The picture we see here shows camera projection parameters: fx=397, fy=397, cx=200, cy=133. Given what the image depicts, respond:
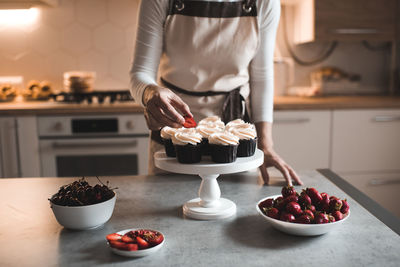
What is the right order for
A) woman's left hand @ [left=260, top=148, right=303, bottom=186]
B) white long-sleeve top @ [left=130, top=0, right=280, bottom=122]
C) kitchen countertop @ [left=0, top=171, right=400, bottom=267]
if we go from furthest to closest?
white long-sleeve top @ [left=130, top=0, right=280, bottom=122]
woman's left hand @ [left=260, top=148, right=303, bottom=186]
kitchen countertop @ [left=0, top=171, right=400, bottom=267]

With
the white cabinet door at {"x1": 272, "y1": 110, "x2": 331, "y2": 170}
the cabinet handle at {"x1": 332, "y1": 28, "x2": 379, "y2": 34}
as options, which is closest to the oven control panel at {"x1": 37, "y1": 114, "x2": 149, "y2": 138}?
the white cabinet door at {"x1": 272, "y1": 110, "x2": 331, "y2": 170}

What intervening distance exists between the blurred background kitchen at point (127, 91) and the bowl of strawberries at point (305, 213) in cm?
156

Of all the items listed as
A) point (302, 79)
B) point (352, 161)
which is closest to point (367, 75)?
point (302, 79)

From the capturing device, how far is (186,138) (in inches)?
35.4

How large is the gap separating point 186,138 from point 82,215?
0.28 m

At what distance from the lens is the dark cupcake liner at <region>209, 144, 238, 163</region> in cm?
88

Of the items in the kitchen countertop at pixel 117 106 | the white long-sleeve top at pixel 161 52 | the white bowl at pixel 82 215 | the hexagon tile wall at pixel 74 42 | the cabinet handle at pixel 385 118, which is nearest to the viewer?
the white bowl at pixel 82 215

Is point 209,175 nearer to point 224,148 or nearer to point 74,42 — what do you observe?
point 224,148

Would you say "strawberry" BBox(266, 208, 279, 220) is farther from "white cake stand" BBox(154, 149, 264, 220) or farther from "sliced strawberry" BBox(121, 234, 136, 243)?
"sliced strawberry" BBox(121, 234, 136, 243)

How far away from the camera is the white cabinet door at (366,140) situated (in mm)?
2408

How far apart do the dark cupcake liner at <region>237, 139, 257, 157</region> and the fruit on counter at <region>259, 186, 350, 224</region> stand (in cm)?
13

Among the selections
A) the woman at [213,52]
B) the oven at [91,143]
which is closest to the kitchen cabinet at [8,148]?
the oven at [91,143]

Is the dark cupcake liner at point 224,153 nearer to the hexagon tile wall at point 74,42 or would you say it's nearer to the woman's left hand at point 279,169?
the woman's left hand at point 279,169

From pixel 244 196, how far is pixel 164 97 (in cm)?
34
